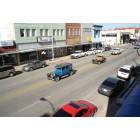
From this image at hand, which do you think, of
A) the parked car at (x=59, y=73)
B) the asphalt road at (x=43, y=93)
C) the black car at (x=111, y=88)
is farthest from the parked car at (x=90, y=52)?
the black car at (x=111, y=88)

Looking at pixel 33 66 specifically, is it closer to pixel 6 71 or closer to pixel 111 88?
pixel 6 71

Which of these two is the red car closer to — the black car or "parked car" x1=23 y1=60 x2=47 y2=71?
the black car

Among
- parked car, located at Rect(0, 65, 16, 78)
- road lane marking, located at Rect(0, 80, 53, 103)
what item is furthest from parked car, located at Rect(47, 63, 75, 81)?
parked car, located at Rect(0, 65, 16, 78)

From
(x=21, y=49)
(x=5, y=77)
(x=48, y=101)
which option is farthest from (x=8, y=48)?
(x=48, y=101)

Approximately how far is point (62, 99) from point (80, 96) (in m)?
1.93

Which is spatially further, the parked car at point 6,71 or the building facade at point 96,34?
the building facade at point 96,34

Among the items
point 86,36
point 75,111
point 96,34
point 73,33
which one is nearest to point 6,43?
point 73,33

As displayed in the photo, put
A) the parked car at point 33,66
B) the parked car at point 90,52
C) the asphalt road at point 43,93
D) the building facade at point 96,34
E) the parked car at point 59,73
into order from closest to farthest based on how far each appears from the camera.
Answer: the asphalt road at point 43,93
the parked car at point 59,73
the parked car at point 33,66
the parked car at point 90,52
the building facade at point 96,34

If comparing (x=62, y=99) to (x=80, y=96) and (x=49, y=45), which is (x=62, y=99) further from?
(x=49, y=45)

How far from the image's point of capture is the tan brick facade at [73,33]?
46.1 m

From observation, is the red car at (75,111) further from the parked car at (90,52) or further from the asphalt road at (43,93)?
the parked car at (90,52)

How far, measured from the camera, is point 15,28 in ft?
107

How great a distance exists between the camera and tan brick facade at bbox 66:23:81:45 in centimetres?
4606

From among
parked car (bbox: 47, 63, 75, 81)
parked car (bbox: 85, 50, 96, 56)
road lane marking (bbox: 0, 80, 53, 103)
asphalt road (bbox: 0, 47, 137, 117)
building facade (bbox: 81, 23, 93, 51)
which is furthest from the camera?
building facade (bbox: 81, 23, 93, 51)
